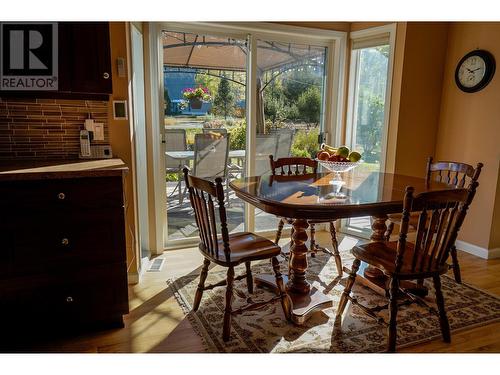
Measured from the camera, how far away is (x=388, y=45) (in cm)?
368

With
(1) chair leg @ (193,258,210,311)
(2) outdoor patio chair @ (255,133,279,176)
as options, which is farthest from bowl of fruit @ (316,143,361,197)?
(2) outdoor patio chair @ (255,133,279,176)

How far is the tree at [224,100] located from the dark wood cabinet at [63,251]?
1.73m

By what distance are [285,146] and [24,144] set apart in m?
2.39

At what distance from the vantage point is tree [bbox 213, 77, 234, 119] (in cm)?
361

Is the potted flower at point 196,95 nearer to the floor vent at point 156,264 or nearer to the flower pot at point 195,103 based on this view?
the flower pot at point 195,103

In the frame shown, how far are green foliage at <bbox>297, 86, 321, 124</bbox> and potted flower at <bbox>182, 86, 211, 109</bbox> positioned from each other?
3.35 ft

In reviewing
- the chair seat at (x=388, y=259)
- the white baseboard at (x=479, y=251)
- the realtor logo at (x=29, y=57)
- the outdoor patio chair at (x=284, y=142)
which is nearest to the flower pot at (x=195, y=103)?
the outdoor patio chair at (x=284, y=142)

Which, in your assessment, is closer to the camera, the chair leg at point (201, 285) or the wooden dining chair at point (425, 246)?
the wooden dining chair at point (425, 246)

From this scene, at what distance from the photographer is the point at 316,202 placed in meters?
2.07

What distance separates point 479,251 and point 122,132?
10.7 feet

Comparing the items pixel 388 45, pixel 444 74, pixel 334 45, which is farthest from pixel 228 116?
pixel 444 74

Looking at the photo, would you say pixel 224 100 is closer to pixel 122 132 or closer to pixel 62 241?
pixel 122 132

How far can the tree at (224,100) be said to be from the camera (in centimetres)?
361

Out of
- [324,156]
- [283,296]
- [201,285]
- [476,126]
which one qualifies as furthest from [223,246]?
[476,126]
